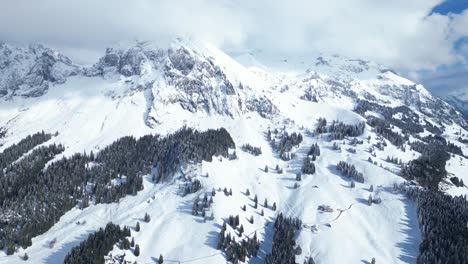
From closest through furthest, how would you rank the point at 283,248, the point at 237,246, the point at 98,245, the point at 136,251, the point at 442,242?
the point at 98,245 → the point at 136,251 → the point at 442,242 → the point at 237,246 → the point at 283,248

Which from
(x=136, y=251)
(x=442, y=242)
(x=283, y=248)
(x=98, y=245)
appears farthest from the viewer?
(x=283, y=248)

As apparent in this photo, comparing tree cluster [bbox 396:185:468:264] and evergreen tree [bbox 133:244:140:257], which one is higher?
tree cluster [bbox 396:185:468:264]

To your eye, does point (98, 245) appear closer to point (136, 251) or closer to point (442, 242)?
point (136, 251)

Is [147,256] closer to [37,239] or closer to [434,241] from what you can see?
[37,239]

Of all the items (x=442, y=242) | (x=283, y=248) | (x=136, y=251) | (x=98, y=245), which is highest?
(x=442, y=242)

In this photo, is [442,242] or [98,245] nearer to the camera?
[98,245]

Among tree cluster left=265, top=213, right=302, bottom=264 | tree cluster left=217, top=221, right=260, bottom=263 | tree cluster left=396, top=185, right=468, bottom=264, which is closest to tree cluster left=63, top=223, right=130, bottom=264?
tree cluster left=217, top=221, right=260, bottom=263

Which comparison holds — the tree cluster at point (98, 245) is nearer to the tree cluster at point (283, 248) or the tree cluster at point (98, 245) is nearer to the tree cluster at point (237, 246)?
the tree cluster at point (237, 246)

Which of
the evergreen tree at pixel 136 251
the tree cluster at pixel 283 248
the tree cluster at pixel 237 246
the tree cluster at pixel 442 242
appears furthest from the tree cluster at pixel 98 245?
the tree cluster at pixel 442 242

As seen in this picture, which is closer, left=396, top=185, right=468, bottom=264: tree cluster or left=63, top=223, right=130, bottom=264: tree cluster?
left=63, top=223, right=130, bottom=264: tree cluster

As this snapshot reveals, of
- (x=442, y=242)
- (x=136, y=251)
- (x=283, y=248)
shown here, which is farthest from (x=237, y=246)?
(x=442, y=242)

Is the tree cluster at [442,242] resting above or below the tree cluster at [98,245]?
above

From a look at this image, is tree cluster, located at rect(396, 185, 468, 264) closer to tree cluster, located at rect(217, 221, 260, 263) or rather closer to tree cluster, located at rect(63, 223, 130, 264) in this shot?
tree cluster, located at rect(217, 221, 260, 263)
